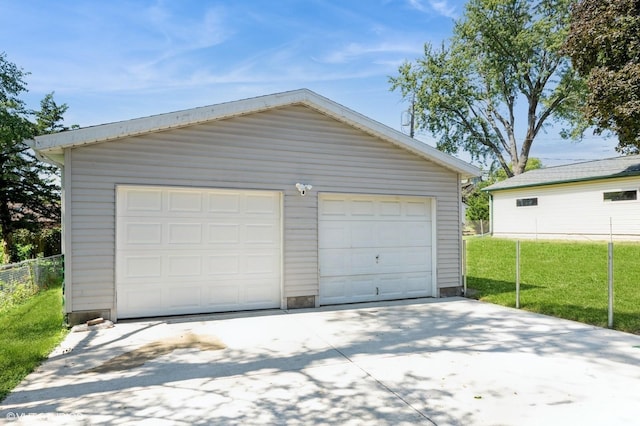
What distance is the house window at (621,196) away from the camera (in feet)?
45.8

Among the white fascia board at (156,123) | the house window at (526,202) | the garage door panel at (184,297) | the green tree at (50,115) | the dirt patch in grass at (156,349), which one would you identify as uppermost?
the green tree at (50,115)

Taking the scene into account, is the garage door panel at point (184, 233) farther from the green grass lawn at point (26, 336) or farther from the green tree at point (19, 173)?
the green tree at point (19, 173)

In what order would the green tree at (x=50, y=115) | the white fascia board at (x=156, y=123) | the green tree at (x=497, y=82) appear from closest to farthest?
the white fascia board at (x=156, y=123), the green tree at (x=50, y=115), the green tree at (x=497, y=82)

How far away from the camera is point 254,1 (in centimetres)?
923

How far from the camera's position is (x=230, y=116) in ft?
21.1

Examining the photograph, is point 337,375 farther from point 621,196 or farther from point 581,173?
point 581,173

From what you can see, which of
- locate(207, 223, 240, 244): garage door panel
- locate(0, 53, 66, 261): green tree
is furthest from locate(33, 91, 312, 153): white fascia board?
locate(0, 53, 66, 261): green tree

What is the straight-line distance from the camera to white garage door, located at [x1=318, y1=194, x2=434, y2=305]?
286 inches

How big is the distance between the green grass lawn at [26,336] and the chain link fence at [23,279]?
289 mm

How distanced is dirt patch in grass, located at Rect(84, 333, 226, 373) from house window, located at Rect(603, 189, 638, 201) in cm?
1561

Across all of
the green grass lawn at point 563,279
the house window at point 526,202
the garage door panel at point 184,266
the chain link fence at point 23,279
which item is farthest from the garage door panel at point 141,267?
the house window at point 526,202

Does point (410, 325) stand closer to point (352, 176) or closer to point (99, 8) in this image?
point (352, 176)

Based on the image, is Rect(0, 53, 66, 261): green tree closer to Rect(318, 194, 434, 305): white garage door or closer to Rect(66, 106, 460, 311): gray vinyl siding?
Rect(66, 106, 460, 311): gray vinyl siding

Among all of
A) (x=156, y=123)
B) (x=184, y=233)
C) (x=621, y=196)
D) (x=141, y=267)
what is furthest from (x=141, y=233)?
(x=621, y=196)
